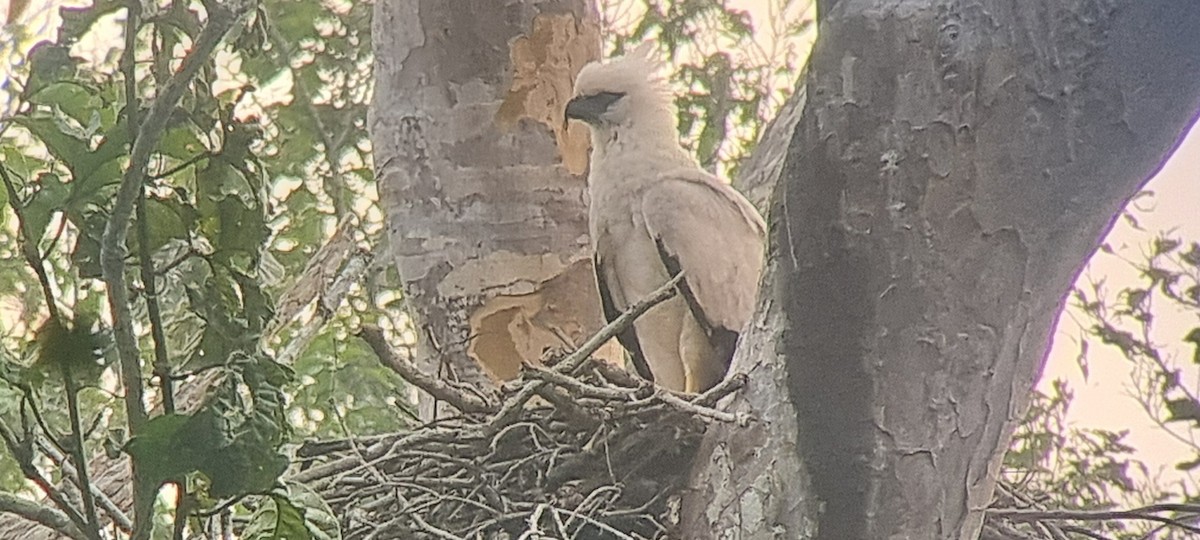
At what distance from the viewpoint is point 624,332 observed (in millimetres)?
1740

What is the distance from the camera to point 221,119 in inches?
23.4

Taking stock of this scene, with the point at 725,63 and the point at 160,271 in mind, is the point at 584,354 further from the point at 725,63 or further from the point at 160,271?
the point at 725,63

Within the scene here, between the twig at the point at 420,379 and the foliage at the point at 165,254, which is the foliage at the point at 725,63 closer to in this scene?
the twig at the point at 420,379

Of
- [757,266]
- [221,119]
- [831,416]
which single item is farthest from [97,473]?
[221,119]

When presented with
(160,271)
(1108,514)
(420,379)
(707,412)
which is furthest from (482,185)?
(160,271)

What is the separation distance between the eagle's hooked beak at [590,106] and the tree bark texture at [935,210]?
0.80 metres

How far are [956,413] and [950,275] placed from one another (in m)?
0.11

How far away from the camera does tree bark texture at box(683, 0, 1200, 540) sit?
937 mm

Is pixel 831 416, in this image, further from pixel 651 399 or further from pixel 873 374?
pixel 651 399

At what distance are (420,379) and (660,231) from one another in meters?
0.44

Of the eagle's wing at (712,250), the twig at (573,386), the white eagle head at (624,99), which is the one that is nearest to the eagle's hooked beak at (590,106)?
the white eagle head at (624,99)

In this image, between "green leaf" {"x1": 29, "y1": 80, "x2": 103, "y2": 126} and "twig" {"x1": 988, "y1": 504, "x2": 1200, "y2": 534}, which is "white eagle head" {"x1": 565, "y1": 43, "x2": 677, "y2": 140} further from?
"green leaf" {"x1": 29, "y1": 80, "x2": 103, "y2": 126}

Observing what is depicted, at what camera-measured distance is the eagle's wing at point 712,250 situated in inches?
63.1

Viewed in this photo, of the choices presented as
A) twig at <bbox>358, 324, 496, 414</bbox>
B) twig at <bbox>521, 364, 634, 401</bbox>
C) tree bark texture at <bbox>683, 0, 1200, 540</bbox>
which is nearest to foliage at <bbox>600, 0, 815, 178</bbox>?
twig at <bbox>358, 324, 496, 414</bbox>
